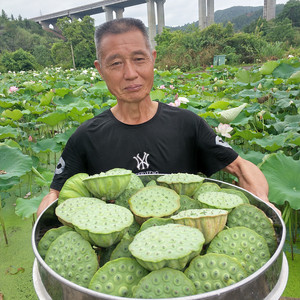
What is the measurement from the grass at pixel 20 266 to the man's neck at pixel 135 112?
3.25ft

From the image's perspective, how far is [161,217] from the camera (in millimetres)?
680

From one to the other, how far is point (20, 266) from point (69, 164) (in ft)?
2.52

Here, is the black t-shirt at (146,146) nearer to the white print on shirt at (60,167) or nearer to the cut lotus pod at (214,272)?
the white print on shirt at (60,167)

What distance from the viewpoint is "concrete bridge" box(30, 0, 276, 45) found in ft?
102

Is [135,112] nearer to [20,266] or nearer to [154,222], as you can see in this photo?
[154,222]

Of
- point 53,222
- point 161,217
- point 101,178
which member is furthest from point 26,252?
point 161,217

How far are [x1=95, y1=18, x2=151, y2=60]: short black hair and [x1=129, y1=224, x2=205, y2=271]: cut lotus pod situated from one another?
0.92 m

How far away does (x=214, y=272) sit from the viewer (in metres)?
0.52

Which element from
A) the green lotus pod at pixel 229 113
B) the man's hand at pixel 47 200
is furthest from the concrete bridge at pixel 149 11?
the man's hand at pixel 47 200

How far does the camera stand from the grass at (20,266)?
1.50 meters

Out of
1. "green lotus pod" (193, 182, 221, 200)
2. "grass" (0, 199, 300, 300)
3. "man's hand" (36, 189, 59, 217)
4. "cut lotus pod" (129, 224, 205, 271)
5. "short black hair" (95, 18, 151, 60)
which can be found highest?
"short black hair" (95, 18, 151, 60)

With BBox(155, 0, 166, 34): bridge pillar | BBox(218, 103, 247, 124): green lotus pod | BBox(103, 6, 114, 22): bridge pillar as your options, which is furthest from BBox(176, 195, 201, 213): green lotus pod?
BBox(103, 6, 114, 22): bridge pillar

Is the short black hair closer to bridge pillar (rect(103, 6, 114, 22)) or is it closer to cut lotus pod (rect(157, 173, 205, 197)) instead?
cut lotus pod (rect(157, 173, 205, 197))

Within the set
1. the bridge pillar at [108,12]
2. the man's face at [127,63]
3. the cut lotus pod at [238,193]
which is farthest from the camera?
the bridge pillar at [108,12]
